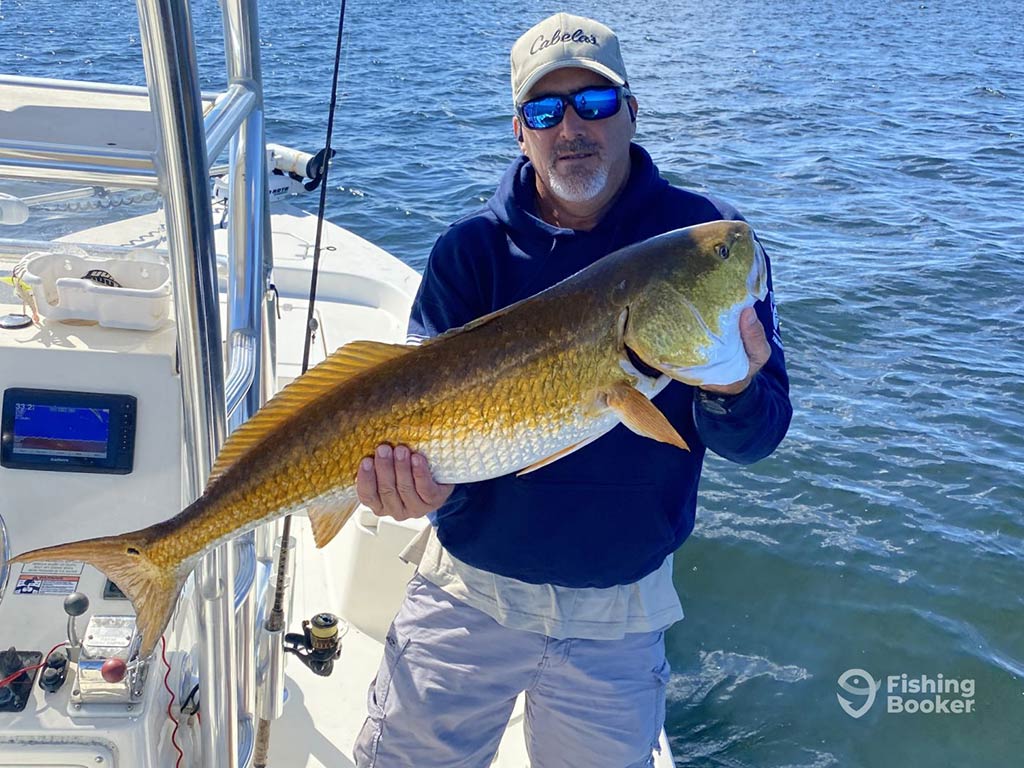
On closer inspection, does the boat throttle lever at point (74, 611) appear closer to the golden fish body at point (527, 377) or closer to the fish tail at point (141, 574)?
the fish tail at point (141, 574)

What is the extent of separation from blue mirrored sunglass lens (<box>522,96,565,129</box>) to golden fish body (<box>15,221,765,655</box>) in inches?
26.9

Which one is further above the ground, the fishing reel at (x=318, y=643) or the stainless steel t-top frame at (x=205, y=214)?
the stainless steel t-top frame at (x=205, y=214)

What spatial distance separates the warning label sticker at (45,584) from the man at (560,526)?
3.37 feet

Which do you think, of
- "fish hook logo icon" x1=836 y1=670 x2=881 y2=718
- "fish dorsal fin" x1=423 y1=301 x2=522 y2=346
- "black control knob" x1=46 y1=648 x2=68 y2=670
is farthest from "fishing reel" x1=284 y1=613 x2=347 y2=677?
"fish hook logo icon" x1=836 y1=670 x2=881 y2=718

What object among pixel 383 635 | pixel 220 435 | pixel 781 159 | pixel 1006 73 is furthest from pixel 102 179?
pixel 1006 73

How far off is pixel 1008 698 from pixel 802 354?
426 cm

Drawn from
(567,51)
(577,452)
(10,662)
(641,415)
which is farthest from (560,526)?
(10,662)

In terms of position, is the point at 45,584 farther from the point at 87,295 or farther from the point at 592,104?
the point at 592,104

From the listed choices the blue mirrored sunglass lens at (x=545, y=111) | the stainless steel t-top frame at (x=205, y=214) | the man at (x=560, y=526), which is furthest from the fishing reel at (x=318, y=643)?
the blue mirrored sunglass lens at (x=545, y=111)

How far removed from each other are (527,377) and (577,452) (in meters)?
0.51

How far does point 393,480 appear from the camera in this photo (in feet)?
7.74

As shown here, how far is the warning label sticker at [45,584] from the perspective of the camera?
9.51 feet

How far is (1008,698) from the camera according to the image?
17.8ft

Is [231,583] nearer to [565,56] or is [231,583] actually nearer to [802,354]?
[565,56]
